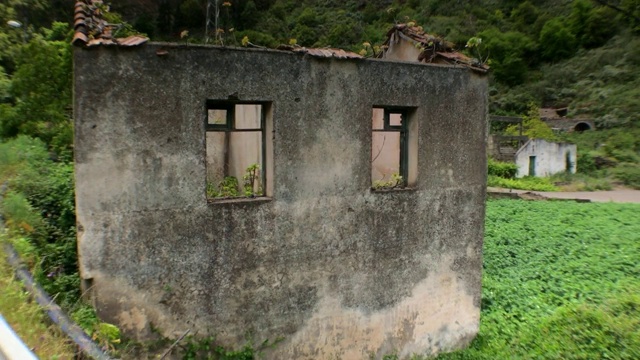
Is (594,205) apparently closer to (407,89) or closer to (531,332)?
(531,332)

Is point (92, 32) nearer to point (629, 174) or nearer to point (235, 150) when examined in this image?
point (235, 150)

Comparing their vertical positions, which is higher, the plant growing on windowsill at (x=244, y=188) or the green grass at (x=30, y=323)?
the plant growing on windowsill at (x=244, y=188)

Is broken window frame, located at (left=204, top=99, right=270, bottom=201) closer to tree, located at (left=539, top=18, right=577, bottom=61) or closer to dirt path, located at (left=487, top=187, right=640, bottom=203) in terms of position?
dirt path, located at (left=487, top=187, right=640, bottom=203)

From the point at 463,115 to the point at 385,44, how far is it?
3.33 meters

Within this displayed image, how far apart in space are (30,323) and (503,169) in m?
30.9

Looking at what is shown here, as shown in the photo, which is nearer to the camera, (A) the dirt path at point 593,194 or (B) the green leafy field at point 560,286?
(B) the green leafy field at point 560,286

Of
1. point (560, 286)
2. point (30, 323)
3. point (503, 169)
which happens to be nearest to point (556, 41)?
point (503, 169)

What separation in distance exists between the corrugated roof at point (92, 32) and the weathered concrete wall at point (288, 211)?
11 cm

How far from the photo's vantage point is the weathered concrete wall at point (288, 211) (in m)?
4.60

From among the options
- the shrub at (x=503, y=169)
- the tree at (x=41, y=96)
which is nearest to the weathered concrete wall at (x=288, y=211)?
the tree at (x=41, y=96)

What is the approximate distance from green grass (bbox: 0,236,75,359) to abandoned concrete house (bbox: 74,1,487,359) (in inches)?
30.0

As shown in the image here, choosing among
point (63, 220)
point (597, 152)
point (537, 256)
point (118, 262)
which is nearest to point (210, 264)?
point (118, 262)

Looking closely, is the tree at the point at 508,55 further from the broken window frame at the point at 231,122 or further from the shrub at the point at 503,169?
the broken window frame at the point at 231,122

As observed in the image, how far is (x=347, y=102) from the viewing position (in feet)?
18.8
